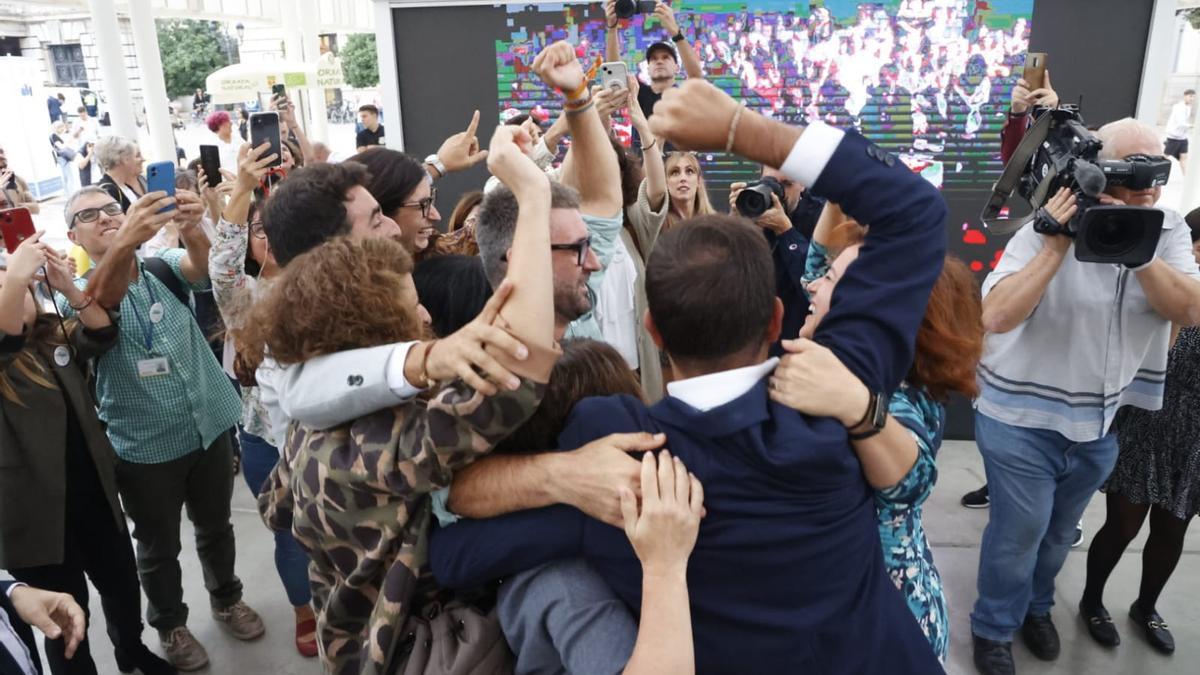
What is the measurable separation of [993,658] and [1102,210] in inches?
63.0

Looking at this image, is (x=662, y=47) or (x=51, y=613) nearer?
(x=51, y=613)

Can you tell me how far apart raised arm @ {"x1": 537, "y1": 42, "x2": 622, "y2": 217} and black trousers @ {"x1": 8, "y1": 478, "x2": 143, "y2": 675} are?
1.84 metres

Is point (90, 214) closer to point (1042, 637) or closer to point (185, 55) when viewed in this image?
point (1042, 637)

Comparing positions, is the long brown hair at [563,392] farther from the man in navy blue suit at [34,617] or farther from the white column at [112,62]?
the white column at [112,62]

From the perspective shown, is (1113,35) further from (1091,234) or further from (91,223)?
(91,223)

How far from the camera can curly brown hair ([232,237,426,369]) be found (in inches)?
49.3

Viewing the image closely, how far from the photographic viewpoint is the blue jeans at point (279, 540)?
113 inches

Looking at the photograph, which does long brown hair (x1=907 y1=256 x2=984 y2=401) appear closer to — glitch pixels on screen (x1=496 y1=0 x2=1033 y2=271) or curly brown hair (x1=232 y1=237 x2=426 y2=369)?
curly brown hair (x1=232 y1=237 x2=426 y2=369)

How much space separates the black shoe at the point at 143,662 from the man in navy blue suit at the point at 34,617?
109 centimetres

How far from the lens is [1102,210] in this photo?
213 centimetres

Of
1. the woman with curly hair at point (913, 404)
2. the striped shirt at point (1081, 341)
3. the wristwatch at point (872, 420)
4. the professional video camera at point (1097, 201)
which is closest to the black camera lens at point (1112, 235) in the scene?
the professional video camera at point (1097, 201)

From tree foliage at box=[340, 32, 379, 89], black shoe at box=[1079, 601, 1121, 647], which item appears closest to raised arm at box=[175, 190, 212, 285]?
black shoe at box=[1079, 601, 1121, 647]

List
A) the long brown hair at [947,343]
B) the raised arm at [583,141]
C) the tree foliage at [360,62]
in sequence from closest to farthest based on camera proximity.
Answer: the long brown hair at [947,343]
the raised arm at [583,141]
the tree foliage at [360,62]

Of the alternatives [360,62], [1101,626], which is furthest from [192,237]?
[360,62]
